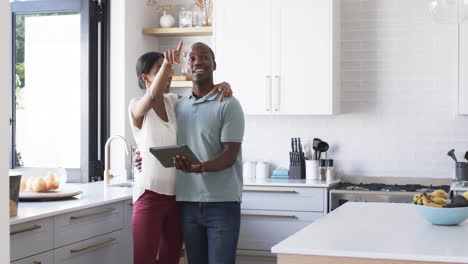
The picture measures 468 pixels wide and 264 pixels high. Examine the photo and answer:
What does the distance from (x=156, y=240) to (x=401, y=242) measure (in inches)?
52.0

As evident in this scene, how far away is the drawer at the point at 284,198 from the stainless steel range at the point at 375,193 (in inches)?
4.2

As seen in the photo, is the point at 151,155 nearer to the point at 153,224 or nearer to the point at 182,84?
the point at 153,224

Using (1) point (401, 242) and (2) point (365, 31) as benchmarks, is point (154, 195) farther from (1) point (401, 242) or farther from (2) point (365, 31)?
(2) point (365, 31)

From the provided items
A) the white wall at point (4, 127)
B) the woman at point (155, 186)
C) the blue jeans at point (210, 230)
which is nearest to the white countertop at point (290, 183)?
the woman at point (155, 186)

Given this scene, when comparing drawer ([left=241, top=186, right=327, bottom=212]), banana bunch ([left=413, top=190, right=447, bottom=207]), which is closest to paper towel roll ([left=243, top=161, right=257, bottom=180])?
drawer ([left=241, top=186, right=327, bottom=212])

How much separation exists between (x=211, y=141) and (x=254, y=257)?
2.26 metres

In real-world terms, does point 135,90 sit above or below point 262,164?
above

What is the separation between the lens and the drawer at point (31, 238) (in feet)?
10.6

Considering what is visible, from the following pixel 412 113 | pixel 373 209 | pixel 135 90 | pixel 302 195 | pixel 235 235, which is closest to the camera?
pixel 235 235

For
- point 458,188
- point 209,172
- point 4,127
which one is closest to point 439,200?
point 209,172

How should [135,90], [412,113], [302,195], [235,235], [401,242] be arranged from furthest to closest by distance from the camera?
[135,90] → [412,113] → [302,195] → [235,235] → [401,242]

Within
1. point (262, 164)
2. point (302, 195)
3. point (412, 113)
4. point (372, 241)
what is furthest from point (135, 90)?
point (372, 241)

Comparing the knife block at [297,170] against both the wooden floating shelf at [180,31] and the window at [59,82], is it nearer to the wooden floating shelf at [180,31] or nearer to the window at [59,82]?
the wooden floating shelf at [180,31]

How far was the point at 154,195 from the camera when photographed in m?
A: 3.43
